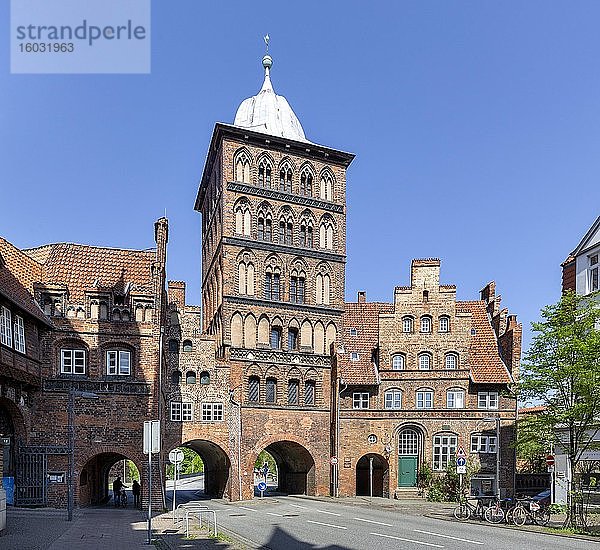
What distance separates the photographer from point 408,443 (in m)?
54.5

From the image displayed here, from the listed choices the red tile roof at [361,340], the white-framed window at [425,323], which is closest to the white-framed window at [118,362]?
the red tile roof at [361,340]

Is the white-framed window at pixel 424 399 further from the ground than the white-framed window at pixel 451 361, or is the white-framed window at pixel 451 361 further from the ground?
the white-framed window at pixel 451 361

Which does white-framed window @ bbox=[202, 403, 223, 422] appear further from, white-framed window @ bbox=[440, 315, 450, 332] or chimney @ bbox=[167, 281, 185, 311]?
white-framed window @ bbox=[440, 315, 450, 332]

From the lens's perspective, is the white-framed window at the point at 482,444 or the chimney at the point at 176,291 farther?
the chimney at the point at 176,291

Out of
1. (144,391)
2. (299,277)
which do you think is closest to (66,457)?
(144,391)

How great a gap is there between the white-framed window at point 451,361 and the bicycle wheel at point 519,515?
2332cm

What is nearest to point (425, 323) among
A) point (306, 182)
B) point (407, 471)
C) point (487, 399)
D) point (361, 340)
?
point (361, 340)

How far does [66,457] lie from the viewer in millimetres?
40594

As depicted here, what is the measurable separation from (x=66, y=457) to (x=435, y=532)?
20.8 metres

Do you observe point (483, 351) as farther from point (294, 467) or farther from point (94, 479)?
point (94, 479)

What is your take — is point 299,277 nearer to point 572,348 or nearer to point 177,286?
point 177,286

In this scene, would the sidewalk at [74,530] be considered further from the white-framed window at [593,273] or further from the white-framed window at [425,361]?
the white-framed window at [425,361]

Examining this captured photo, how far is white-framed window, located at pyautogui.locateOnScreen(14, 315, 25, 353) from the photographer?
119 ft

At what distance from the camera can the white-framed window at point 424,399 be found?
5459 cm
